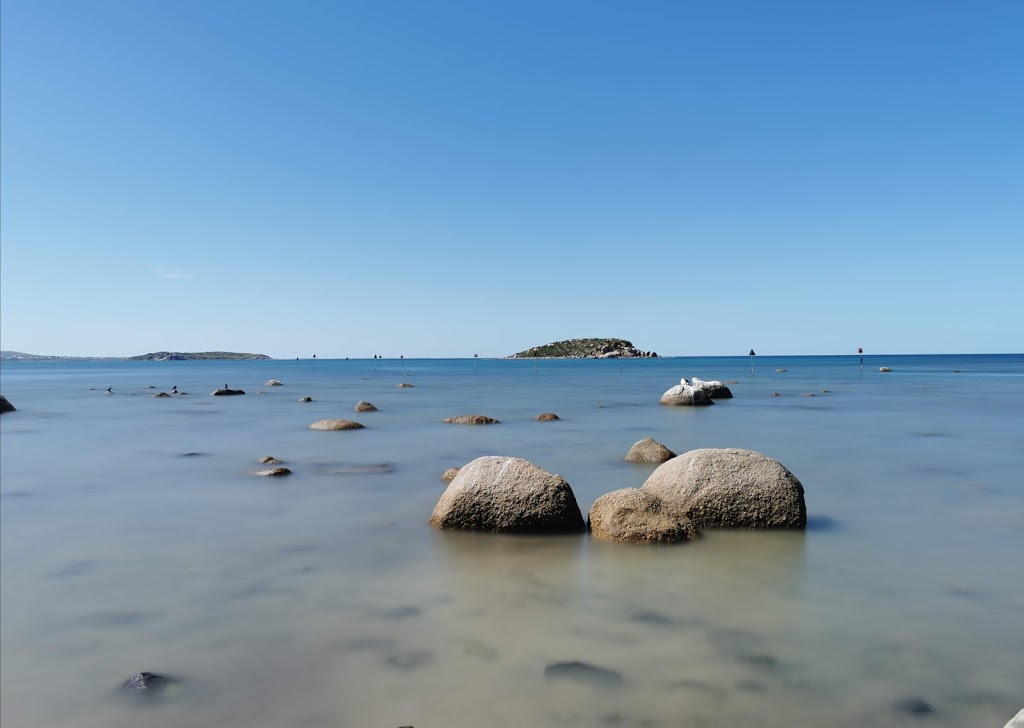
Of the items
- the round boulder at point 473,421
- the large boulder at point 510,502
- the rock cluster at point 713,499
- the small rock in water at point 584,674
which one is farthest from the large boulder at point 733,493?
the round boulder at point 473,421

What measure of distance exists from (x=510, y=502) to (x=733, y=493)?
2916mm

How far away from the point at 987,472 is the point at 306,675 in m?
13.8

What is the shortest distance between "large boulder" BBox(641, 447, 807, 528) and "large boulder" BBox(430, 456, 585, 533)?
1374 millimetres

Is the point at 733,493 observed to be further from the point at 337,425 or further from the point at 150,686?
the point at 337,425

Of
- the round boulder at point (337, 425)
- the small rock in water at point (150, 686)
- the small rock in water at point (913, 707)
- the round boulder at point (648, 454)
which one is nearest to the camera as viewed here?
the small rock in water at point (913, 707)

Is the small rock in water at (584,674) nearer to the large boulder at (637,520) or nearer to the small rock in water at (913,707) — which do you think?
the small rock in water at (913,707)

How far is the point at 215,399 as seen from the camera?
40.5m

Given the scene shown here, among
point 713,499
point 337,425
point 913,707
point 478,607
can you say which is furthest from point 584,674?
point 337,425

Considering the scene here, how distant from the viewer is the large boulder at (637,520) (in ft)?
28.1

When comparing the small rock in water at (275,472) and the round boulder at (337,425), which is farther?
the round boulder at (337,425)

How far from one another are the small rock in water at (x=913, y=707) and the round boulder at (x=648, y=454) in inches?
386

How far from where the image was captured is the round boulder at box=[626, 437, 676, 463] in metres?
14.8

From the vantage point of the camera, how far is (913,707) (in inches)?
191

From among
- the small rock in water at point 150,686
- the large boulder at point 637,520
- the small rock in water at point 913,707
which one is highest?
the large boulder at point 637,520
